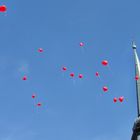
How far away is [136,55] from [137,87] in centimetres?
790

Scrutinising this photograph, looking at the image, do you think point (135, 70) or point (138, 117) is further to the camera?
point (135, 70)

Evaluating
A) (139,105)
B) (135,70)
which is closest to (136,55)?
(135,70)

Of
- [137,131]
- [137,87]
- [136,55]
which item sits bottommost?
[137,131]

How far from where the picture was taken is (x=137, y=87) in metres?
116

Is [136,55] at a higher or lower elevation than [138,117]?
higher

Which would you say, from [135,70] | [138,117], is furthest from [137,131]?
[135,70]

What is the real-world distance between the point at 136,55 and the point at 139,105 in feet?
41.1

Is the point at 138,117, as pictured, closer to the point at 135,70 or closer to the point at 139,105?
the point at 139,105

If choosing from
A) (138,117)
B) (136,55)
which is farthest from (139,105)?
(136,55)

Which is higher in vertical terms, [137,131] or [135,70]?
[135,70]

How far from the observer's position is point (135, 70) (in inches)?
4648

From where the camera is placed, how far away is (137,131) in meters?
111

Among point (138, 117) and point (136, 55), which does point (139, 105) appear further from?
point (136, 55)

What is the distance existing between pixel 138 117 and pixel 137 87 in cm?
706
